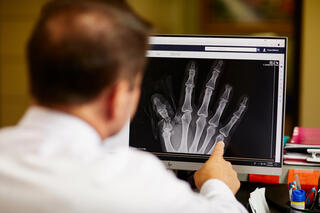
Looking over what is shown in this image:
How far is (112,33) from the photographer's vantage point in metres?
0.69

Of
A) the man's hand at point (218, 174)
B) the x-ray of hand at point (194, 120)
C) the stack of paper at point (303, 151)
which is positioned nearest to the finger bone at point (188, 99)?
the x-ray of hand at point (194, 120)

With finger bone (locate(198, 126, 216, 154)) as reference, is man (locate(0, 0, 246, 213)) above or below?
above

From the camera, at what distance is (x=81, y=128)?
705 millimetres

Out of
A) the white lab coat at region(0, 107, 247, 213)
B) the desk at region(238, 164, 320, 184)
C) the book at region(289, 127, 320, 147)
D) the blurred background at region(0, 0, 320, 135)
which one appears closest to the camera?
the white lab coat at region(0, 107, 247, 213)

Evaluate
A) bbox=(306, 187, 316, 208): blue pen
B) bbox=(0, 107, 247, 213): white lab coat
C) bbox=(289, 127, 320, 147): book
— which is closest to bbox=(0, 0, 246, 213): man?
bbox=(0, 107, 247, 213): white lab coat

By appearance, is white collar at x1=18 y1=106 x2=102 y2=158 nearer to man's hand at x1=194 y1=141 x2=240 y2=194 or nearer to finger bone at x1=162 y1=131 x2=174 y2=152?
man's hand at x1=194 y1=141 x2=240 y2=194

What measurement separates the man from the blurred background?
3.26m

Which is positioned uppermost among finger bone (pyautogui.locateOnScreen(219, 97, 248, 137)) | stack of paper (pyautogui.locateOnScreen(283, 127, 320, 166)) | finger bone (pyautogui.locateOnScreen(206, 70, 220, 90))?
finger bone (pyautogui.locateOnScreen(206, 70, 220, 90))

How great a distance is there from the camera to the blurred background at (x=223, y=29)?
12.4ft

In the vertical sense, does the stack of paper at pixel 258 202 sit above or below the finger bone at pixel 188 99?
below

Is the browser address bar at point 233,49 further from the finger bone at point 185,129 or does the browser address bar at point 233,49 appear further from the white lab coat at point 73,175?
the white lab coat at point 73,175

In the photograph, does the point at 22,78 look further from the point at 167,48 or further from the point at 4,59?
the point at 167,48

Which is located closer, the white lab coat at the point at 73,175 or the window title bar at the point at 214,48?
the white lab coat at the point at 73,175

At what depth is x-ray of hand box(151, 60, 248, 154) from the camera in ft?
4.02
